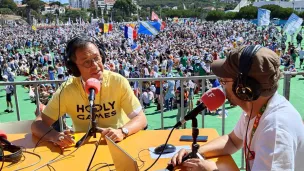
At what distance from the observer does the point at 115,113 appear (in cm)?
258

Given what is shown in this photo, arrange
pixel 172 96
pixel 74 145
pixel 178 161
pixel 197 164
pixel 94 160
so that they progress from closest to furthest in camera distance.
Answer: pixel 197 164
pixel 178 161
pixel 94 160
pixel 74 145
pixel 172 96

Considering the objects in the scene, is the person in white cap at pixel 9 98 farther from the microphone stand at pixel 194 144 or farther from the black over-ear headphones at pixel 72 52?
the microphone stand at pixel 194 144

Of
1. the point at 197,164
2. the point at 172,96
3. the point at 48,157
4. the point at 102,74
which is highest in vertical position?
the point at 102,74

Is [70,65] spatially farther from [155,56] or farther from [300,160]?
[155,56]

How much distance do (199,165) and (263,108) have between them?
408 mm

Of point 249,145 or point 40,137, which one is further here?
point 40,137

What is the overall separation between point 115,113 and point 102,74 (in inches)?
13.5

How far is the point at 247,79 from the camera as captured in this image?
140 cm

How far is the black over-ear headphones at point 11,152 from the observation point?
202 centimetres

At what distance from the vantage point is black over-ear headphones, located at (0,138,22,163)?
6.63 feet

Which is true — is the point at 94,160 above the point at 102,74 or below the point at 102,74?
below

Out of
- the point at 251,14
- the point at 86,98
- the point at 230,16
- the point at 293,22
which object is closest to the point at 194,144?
the point at 86,98

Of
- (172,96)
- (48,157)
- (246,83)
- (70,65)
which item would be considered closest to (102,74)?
(70,65)

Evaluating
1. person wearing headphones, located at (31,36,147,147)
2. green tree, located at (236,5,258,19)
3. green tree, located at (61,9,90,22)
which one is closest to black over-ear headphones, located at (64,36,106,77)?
person wearing headphones, located at (31,36,147,147)
